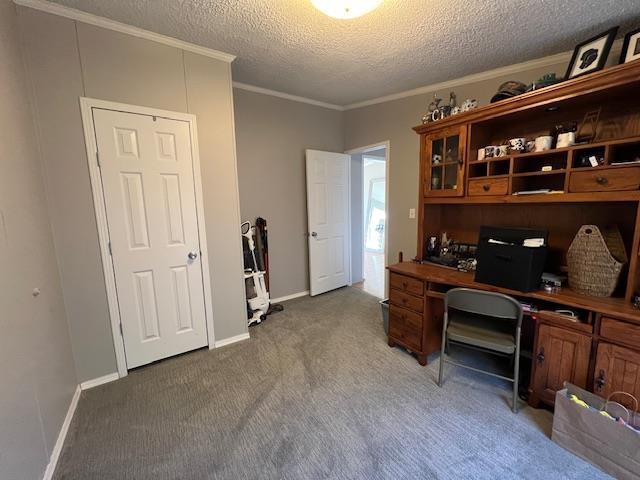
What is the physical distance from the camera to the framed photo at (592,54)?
1762 mm

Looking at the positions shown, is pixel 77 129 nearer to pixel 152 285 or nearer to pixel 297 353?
pixel 152 285

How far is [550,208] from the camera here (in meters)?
2.20

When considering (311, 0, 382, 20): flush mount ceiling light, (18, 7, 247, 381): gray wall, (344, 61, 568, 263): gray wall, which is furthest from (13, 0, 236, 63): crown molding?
(344, 61, 568, 263): gray wall

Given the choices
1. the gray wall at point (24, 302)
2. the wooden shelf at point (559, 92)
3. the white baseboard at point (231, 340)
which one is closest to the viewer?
the gray wall at point (24, 302)

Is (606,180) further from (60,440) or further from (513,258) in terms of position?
(60,440)

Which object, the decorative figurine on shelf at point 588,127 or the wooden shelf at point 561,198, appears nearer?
the wooden shelf at point 561,198

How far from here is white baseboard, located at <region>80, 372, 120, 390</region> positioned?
2121 millimetres

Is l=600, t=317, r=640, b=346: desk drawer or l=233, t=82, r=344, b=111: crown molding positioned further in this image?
l=233, t=82, r=344, b=111: crown molding

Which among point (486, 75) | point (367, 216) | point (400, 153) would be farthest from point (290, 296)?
point (367, 216)

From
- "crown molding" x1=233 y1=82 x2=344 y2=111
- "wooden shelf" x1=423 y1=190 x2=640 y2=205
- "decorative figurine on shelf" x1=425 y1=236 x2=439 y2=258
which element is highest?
"crown molding" x1=233 y1=82 x2=344 y2=111

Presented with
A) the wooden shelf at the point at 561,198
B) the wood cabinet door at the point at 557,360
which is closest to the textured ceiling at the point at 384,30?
the wooden shelf at the point at 561,198

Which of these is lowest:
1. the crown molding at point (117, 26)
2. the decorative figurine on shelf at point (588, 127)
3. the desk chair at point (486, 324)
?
the desk chair at point (486, 324)

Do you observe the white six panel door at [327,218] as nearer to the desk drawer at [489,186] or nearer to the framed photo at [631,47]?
the desk drawer at [489,186]

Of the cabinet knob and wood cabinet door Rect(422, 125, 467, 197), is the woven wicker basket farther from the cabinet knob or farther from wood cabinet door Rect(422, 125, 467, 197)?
wood cabinet door Rect(422, 125, 467, 197)
